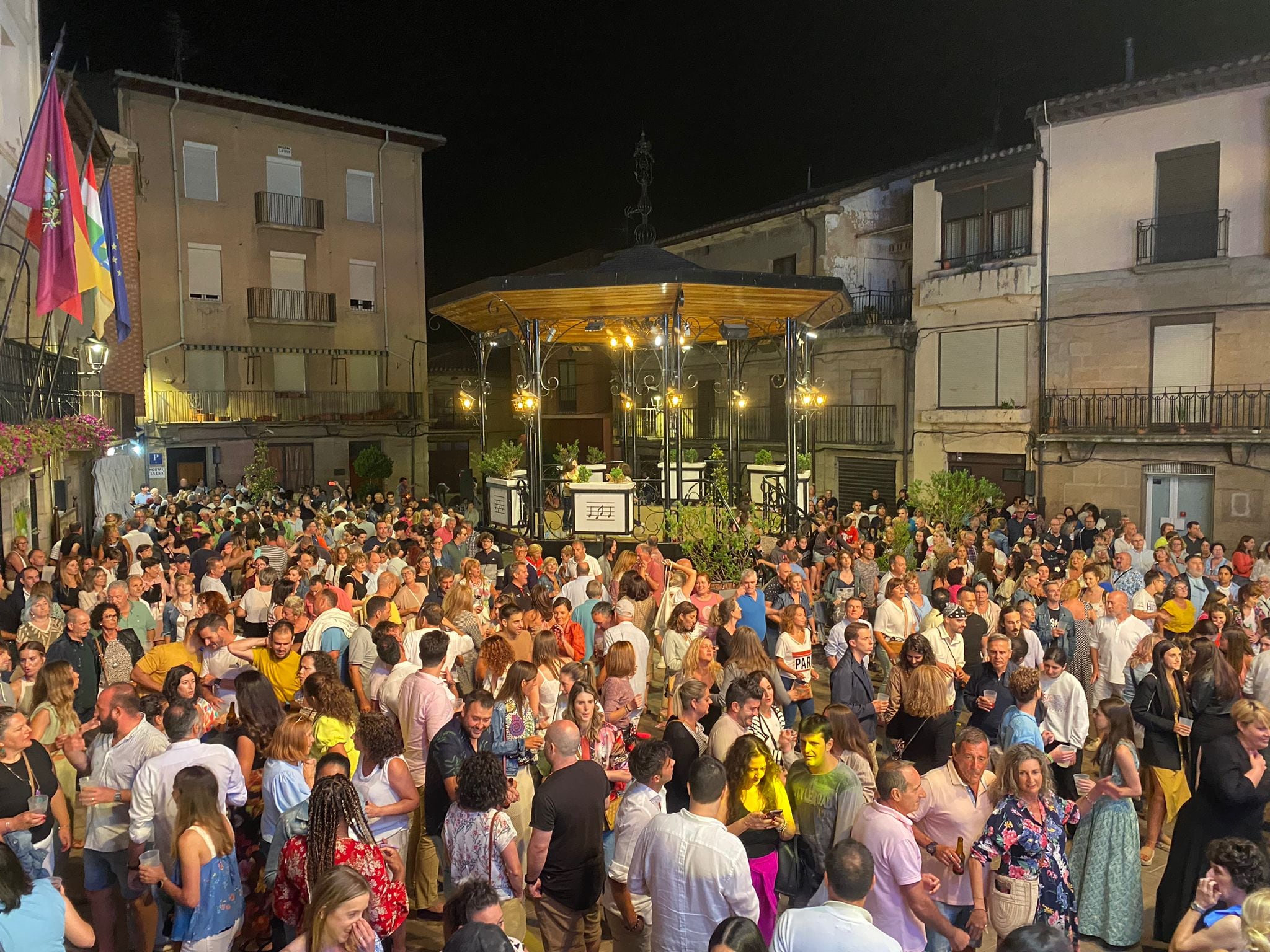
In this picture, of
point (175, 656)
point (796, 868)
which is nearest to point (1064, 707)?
point (796, 868)

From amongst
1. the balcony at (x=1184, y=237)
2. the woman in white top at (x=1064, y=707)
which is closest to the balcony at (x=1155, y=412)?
the balcony at (x=1184, y=237)

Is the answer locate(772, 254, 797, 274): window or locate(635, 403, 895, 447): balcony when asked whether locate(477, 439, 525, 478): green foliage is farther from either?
locate(772, 254, 797, 274): window

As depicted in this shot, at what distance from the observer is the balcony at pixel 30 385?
13.8m

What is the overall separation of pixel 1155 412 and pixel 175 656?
67.0 ft

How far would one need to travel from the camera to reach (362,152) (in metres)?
32.3

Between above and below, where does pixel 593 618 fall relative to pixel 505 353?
below

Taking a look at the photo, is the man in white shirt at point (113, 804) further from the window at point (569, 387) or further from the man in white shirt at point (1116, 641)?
the window at point (569, 387)

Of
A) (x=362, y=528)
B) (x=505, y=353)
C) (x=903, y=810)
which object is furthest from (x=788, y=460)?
(x=505, y=353)

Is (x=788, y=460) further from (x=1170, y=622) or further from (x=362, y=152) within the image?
(x=362, y=152)

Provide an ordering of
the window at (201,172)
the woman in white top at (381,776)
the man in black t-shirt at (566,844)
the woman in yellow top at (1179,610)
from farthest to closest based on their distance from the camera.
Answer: the window at (201,172) → the woman in yellow top at (1179,610) → the woman in white top at (381,776) → the man in black t-shirt at (566,844)

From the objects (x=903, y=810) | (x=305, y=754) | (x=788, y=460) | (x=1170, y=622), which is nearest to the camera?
(x=903, y=810)

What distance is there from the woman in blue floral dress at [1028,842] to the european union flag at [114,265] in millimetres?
14542

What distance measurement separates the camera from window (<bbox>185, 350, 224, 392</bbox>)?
1147 inches

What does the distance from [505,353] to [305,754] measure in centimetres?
4240
